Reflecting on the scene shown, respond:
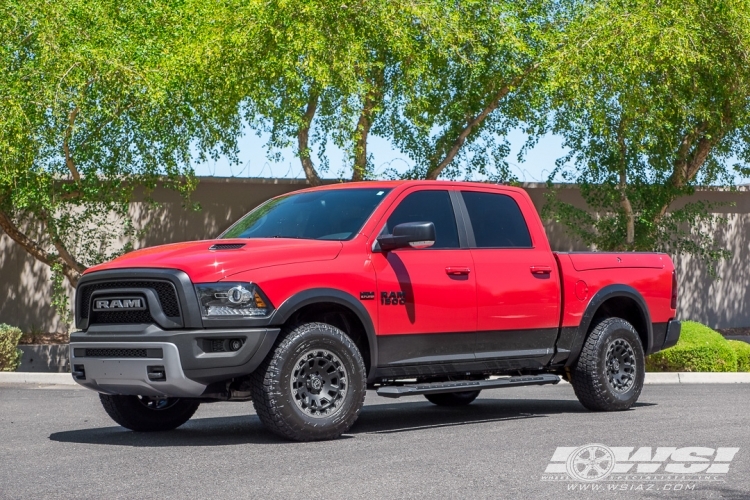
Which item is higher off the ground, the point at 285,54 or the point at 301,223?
the point at 285,54

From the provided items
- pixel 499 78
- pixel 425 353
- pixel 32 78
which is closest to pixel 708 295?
pixel 499 78

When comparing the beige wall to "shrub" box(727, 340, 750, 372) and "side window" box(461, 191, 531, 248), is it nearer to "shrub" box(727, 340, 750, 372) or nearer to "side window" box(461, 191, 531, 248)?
"shrub" box(727, 340, 750, 372)

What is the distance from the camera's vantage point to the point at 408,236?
375 inches

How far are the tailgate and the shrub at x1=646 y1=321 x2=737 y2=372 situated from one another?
5.90 meters

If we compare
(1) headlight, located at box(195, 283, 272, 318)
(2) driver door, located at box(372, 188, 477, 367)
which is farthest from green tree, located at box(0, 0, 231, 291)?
(1) headlight, located at box(195, 283, 272, 318)

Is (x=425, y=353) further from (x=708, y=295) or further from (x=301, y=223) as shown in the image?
(x=708, y=295)

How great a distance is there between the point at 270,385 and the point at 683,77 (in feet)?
46.5

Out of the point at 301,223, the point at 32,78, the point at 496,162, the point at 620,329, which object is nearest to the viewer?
the point at 301,223

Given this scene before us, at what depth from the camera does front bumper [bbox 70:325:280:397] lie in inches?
341

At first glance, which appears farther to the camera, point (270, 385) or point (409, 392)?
point (409, 392)

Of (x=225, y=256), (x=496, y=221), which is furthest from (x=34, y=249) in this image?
(x=225, y=256)

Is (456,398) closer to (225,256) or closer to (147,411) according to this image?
(147,411)

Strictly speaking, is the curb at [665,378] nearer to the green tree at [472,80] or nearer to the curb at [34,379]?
the curb at [34,379]

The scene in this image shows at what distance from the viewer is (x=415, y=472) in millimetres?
7535
